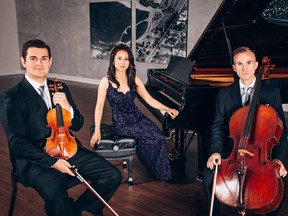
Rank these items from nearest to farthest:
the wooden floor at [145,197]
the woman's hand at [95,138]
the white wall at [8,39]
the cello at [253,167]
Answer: the cello at [253,167], the wooden floor at [145,197], the woman's hand at [95,138], the white wall at [8,39]

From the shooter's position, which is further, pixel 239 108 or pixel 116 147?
pixel 116 147

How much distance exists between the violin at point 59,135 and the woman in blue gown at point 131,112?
0.90m

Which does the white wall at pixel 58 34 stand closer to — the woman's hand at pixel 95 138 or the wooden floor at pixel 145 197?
the wooden floor at pixel 145 197

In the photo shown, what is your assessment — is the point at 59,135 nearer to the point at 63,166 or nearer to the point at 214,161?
the point at 63,166

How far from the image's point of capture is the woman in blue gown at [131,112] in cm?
296

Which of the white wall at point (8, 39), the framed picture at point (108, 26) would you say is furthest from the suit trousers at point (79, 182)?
the white wall at point (8, 39)

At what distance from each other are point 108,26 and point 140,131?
5618 mm

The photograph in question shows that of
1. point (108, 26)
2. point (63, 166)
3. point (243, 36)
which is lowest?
point (63, 166)

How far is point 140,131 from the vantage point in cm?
301

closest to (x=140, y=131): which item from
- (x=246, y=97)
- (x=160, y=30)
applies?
(x=246, y=97)

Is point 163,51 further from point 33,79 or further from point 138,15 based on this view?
Result: point 33,79

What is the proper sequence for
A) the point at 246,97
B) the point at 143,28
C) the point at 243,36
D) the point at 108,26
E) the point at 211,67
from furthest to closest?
the point at 108,26, the point at 143,28, the point at 211,67, the point at 243,36, the point at 246,97

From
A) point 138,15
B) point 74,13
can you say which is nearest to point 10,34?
point 74,13

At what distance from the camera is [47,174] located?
1982mm
